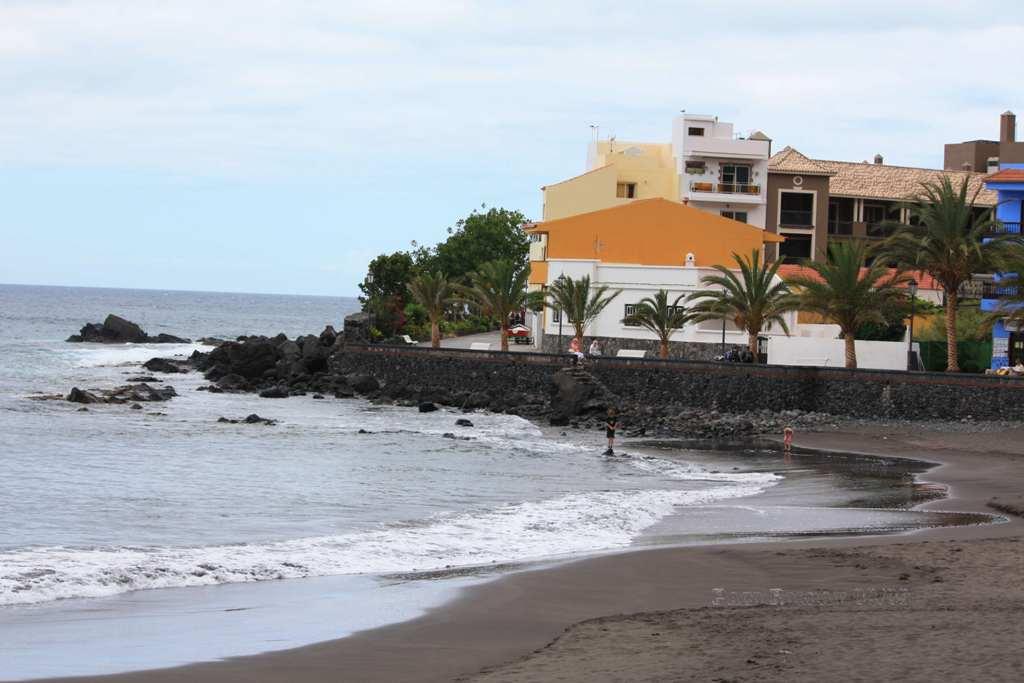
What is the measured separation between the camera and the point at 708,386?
48.8 meters

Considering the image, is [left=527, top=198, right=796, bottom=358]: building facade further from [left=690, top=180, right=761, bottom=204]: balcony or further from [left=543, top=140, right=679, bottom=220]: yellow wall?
[left=690, top=180, right=761, bottom=204]: balcony

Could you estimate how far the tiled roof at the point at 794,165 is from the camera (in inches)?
3187

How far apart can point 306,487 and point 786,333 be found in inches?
1113

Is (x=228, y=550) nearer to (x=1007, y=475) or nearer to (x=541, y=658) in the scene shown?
(x=541, y=658)

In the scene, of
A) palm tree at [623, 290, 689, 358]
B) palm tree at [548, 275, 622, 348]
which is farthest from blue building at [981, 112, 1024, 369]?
palm tree at [548, 275, 622, 348]

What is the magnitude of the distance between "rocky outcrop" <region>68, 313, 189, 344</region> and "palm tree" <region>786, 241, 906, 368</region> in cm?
6858

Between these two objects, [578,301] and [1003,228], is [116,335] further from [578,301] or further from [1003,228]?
[1003,228]

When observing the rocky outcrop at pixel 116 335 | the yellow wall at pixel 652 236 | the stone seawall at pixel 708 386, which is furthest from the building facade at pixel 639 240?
the rocky outcrop at pixel 116 335

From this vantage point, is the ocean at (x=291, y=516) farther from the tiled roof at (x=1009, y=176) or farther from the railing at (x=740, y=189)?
the railing at (x=740, y=189)

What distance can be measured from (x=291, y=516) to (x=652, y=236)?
40.8 m

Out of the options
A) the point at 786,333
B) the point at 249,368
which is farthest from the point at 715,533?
the point at 249,368

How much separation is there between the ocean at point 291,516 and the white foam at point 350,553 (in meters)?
0.05

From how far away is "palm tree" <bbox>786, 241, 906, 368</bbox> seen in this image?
46188 millimetres

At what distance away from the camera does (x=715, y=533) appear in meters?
22.0
